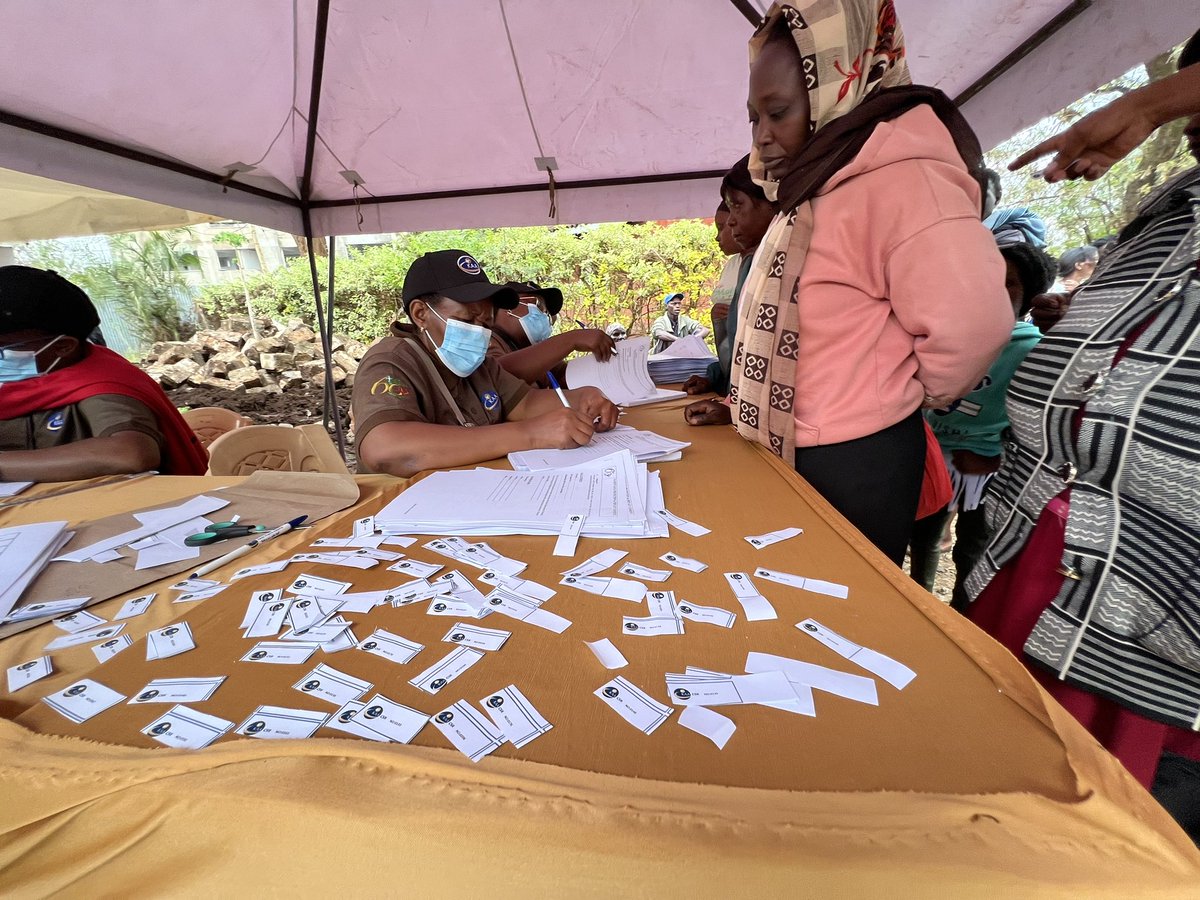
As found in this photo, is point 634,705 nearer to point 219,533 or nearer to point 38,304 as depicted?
point 219,533

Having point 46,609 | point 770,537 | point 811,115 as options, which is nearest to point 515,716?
point 770,537

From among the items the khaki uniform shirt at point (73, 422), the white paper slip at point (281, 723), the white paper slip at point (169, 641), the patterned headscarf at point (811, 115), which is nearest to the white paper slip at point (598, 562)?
the white paper slip at point (281, 723)

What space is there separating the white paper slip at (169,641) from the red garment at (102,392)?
1477 millimetres

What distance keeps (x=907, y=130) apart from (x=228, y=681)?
1.37 meters

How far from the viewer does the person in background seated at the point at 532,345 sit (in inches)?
104

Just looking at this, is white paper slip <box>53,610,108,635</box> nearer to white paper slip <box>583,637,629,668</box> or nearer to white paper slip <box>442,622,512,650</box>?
white paper slip <box>442,622,512,650</box>

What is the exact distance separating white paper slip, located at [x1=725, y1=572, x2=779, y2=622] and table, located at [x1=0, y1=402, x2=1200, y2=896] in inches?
2.8

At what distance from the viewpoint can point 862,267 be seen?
1.05 meters

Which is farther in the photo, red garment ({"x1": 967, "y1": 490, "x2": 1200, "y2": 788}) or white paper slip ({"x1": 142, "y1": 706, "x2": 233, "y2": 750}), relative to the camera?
red garment ({"x1": 967, "y1": 490, "x2": 1200, "y2": 788})

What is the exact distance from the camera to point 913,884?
1.04 ft

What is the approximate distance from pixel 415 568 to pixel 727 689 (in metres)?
0.48

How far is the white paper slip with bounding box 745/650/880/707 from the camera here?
504 mm

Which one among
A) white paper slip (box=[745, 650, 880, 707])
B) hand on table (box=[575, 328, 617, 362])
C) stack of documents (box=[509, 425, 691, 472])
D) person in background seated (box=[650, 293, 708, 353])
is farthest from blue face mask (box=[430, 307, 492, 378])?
person in background seated (box=[650, 293, 708, 353])

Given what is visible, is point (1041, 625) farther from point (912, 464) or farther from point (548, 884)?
point (548, 884)
